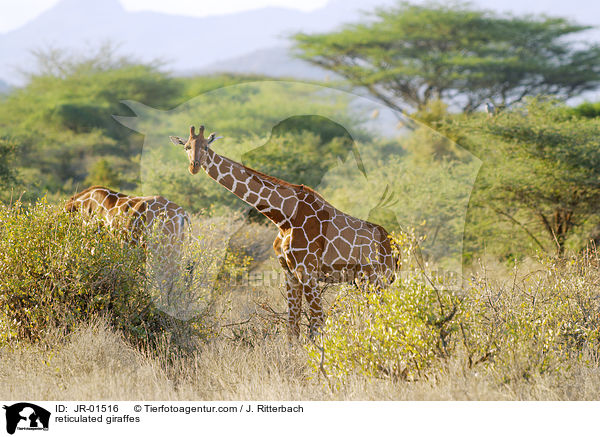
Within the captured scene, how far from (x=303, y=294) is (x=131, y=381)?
5.33 feet

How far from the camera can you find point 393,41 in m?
22.5

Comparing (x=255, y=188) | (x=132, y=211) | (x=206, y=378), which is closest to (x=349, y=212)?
(x=132, y=211)

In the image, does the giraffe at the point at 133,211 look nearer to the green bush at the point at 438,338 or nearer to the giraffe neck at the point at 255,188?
the giraffe neck at the point at 255,188

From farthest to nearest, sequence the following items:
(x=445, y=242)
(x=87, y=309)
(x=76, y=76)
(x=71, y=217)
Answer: (x=76, y=76), (x=445, y=242), (x=71, y=217), (x=87, y=309)

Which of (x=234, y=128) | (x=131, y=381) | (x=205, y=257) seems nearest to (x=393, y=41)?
(x=234, y=128)

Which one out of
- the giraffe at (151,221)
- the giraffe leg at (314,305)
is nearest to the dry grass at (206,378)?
the giraffe leg at (314,305)

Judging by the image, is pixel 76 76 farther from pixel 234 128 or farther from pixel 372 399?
pixel 372 399

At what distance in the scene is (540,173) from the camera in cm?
1140

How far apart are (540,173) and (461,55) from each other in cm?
1133

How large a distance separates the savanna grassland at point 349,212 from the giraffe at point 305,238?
0.25m

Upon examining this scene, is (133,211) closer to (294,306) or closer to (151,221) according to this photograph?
(151,221)

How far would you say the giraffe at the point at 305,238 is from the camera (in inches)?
227

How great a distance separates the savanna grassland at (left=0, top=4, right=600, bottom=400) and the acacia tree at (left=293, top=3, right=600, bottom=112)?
71 mm

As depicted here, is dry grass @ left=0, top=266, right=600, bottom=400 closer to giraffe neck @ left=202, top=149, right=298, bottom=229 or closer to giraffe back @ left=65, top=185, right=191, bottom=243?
giraffe neck @ left=202, top=149, right=298, bottom=229
